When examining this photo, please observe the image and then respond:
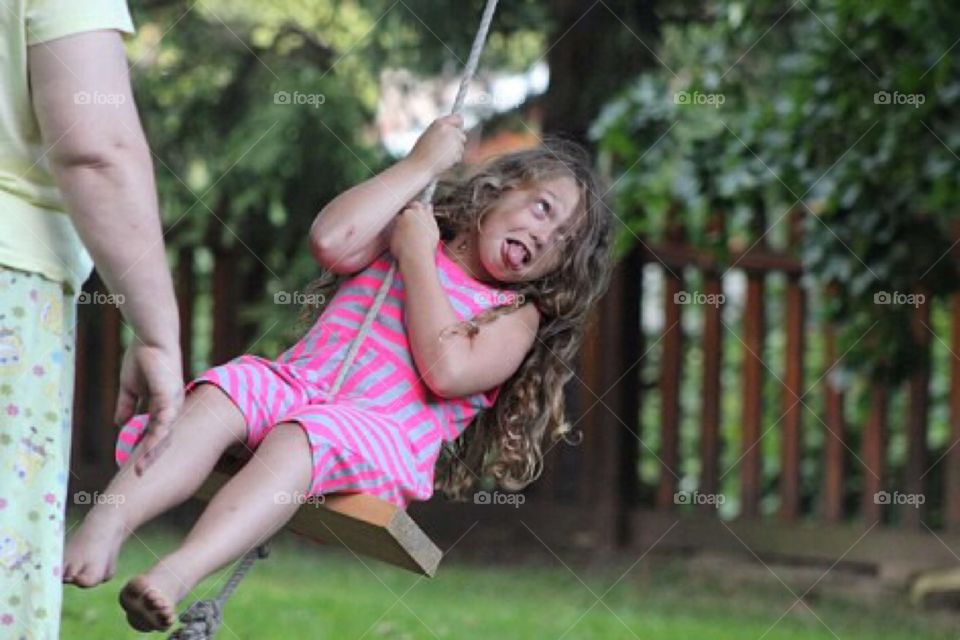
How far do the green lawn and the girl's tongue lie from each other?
7.07 feet

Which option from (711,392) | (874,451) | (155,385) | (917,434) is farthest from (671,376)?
(155,385)

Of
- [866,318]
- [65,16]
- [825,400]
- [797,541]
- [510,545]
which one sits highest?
[65,16]

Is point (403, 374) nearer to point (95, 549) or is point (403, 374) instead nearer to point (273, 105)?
point (95, 549)

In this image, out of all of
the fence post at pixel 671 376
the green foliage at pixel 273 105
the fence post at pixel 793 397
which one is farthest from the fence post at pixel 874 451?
the green foliage at pixel 273 105

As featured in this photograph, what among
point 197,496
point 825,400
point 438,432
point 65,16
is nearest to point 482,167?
point 438,432

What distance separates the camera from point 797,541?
693cm

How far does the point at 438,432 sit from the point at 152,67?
18.9ft

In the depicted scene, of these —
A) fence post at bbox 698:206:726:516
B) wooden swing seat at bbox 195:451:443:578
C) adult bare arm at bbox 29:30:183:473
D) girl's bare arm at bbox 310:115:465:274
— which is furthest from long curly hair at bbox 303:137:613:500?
fence post at bbox 698:206:726:516

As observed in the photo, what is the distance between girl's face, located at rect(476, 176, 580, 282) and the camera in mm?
2871

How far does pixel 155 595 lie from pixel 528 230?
0.94 meters

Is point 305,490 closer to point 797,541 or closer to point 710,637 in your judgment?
point 710,637

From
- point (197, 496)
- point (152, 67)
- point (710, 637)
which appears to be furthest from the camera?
point (152, 67)

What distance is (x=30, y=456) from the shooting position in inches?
76.4

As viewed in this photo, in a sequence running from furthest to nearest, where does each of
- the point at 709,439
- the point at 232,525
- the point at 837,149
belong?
the point at 709,439, the point at 837,149, the point at 232,525
